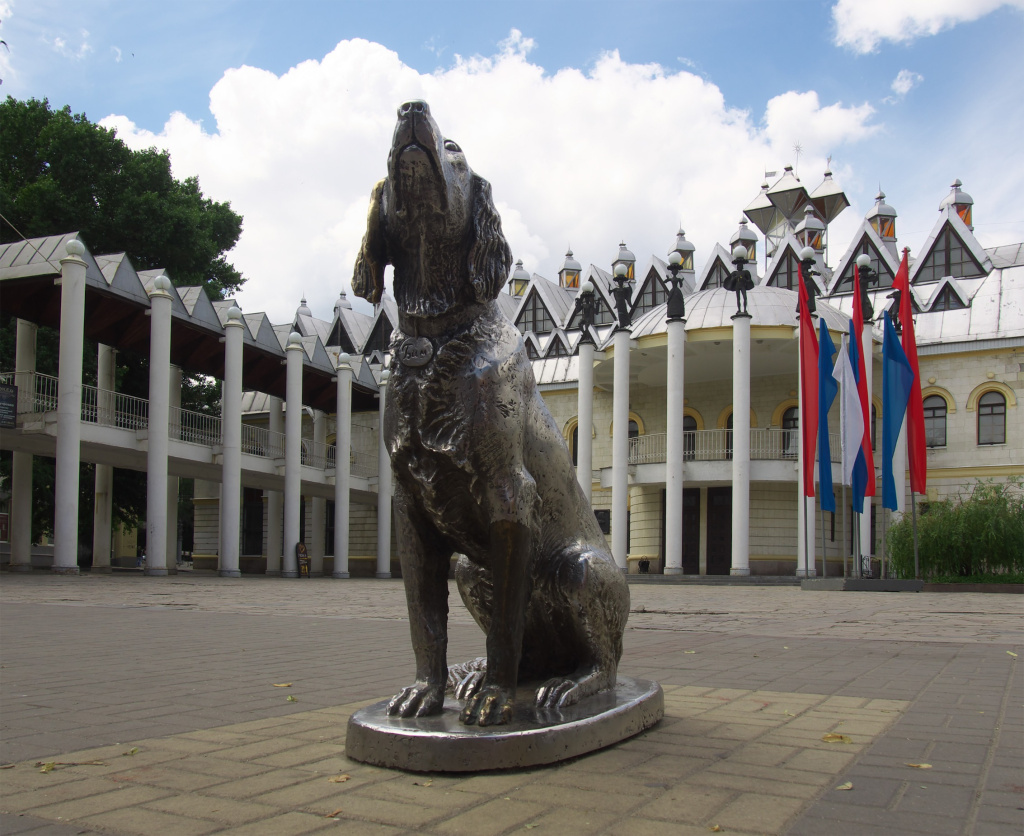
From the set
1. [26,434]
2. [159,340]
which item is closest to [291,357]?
[159,340]

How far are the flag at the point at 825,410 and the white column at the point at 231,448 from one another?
1504 centimetres

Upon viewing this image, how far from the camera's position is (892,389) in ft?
63.8

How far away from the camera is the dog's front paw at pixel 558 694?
3.13 m

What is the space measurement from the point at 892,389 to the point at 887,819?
60.9ft

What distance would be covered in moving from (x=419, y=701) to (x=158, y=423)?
67.1 feet

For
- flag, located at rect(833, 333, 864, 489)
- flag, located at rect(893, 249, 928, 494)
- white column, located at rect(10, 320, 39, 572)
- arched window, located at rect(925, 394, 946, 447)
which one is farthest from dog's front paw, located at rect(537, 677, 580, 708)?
arched window, located at rect(925, 394, 946, 447)

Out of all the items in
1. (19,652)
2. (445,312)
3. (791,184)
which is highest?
(791,184)

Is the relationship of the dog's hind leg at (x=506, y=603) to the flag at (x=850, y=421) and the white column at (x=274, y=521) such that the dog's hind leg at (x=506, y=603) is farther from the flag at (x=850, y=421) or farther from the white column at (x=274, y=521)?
the white column at (x=274, y=521)

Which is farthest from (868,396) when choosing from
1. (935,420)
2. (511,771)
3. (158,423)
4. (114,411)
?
(511,771)

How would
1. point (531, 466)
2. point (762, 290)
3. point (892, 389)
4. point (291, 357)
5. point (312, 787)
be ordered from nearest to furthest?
point (312, 787) → point (531, 466) → point (892, 389) → point (291, 357) → point (762, 290)

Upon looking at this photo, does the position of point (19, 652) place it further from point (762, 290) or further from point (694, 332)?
point (762, 290)

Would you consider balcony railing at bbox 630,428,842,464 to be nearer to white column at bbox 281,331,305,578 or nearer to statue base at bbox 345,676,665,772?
white column at bbox 281,331,305,578

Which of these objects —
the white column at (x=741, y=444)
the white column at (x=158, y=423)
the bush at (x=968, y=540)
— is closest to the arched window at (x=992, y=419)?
the white column at (x=741, y=444)

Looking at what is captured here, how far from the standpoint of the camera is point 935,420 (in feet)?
102
